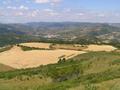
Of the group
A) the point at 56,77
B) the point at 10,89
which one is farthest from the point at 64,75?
the point at 10,89

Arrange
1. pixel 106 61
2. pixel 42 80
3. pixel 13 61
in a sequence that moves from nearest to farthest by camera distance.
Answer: pixel 42 80
pixel 106 61
pixel 13 61

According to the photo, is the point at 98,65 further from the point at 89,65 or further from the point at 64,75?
the point at 64,75

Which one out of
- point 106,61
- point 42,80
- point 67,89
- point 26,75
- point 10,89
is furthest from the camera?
point 106,61

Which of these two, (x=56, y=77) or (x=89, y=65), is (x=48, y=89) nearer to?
(x=56, y=77)

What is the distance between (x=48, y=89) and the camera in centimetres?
3578

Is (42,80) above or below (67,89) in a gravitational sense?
below

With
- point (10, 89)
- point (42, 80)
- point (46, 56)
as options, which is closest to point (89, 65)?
point (42, 80)

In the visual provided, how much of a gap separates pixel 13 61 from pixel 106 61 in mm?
38170

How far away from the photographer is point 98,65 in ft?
190

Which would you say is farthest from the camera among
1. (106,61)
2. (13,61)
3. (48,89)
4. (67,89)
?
(13,61)

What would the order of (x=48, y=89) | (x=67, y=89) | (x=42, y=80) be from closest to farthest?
(x=67, y=89), (x=48, y=89), (x=42, y=80)

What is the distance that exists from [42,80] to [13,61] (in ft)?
137

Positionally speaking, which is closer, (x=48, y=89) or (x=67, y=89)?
(x=67, y=89)

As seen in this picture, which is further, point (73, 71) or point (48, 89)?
point (73, 71)
